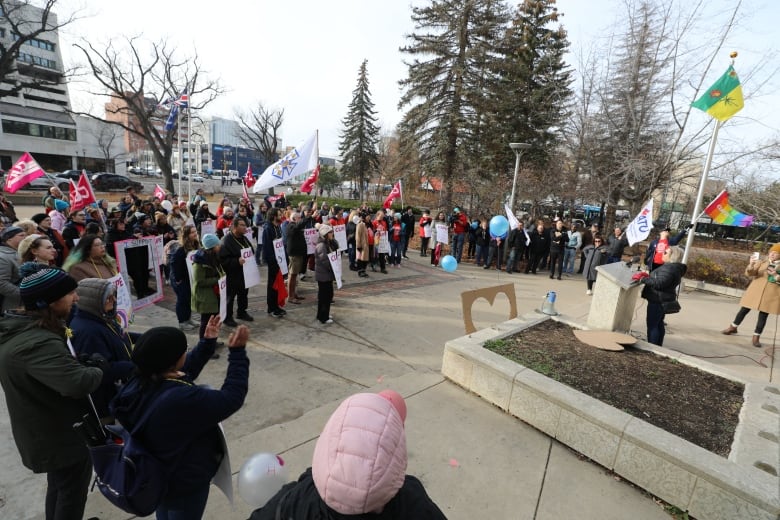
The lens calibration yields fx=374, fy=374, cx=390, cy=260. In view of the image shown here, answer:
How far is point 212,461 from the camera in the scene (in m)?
2.11

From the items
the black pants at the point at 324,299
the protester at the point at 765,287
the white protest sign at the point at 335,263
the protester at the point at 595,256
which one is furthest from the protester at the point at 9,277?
the protester at the point at 595,256

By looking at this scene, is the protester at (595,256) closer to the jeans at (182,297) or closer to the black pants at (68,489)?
the jeans at (182,297)

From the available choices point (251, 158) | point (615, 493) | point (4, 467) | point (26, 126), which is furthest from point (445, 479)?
point (251, 158)

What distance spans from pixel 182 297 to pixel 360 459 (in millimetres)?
5834

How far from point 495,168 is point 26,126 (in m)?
59.9

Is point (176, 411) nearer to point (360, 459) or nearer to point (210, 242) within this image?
point (360, 459)

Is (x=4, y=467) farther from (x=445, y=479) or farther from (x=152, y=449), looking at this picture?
(x=445, y=479)

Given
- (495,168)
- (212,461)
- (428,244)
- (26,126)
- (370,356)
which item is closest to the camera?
(212,461)

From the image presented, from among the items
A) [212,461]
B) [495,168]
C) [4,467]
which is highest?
[495,168]

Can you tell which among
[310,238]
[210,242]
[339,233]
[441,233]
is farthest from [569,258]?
[210,242]

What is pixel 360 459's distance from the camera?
116 cm

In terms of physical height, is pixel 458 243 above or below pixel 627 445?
above

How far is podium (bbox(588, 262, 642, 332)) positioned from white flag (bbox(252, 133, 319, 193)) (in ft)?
25.9

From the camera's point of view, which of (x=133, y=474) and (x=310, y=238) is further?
(x=310, y=238)
